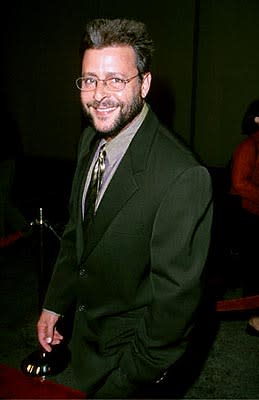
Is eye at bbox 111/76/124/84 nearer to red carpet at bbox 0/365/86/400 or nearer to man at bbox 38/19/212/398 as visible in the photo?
man at bbox 38/19/212/398

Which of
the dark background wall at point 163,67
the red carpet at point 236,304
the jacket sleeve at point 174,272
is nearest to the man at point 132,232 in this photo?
the jacket sleeve at point 174,272

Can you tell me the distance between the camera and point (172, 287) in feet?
4.60

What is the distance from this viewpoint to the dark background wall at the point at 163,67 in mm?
5910

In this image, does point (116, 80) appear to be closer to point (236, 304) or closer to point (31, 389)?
point (31, 389)

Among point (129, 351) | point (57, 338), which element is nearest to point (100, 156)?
point (129, 351)

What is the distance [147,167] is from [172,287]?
0.40 meters

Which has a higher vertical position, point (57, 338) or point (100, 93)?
point (100, 93)

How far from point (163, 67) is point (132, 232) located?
521 centimetres

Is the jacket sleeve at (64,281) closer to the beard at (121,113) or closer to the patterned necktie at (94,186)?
the patterned necktie at (94,186)

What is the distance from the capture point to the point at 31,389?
5.65ft

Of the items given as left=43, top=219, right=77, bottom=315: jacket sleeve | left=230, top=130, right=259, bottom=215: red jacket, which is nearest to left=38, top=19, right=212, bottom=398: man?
left=43, top=219, right=77, bottom=315: jacket sleeve

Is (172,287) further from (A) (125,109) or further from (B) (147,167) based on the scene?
(A) (125,109)

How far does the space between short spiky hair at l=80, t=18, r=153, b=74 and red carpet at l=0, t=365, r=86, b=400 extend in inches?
47.1

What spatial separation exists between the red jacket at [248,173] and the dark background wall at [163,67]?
8.06ft
